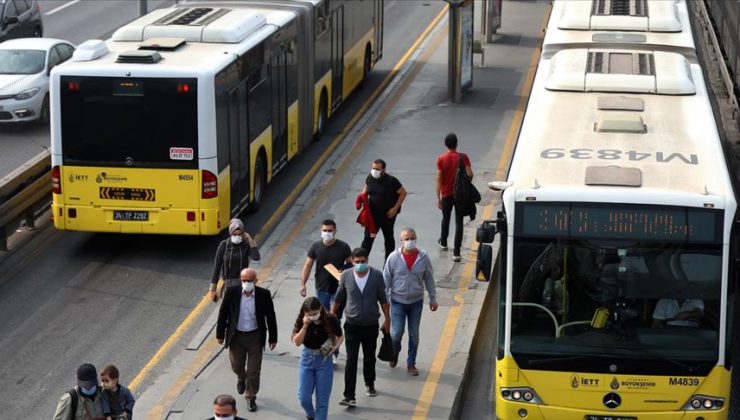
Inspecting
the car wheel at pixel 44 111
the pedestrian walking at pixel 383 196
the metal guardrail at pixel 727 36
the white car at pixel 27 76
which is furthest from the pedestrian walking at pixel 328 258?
the car wheel at pixel 44 111

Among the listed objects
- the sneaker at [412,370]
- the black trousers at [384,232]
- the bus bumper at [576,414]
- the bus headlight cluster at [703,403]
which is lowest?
the sneaker at [412,370]

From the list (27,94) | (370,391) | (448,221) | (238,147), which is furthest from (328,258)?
(27,94)

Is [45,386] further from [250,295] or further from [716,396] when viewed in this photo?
[716,396]

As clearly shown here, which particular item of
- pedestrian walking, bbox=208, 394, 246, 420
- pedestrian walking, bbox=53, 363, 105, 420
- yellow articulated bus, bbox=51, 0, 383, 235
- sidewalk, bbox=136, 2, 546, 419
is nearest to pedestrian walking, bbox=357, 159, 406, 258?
sidewalk, bbox=136, 2, 546, 419

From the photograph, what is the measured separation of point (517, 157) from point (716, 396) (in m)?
2.81

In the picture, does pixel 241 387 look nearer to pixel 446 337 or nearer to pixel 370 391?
pixel 370 391

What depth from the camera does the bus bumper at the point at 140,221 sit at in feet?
61.7

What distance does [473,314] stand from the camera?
16.8 meters

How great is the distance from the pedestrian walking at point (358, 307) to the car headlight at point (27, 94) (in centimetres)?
1243

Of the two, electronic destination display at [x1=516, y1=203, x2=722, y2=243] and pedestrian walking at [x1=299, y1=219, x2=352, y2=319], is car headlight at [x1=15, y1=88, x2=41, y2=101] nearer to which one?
pedestrian walking at [x1=299, y1=219, x2=352, y2=319]

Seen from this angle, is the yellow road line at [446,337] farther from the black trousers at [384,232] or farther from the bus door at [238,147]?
the bus door at [238,147]

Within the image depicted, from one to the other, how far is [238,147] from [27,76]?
740cm

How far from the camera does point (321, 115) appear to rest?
85.6 feet

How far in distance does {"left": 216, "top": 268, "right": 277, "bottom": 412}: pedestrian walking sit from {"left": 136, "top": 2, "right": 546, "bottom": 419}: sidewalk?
424mm
